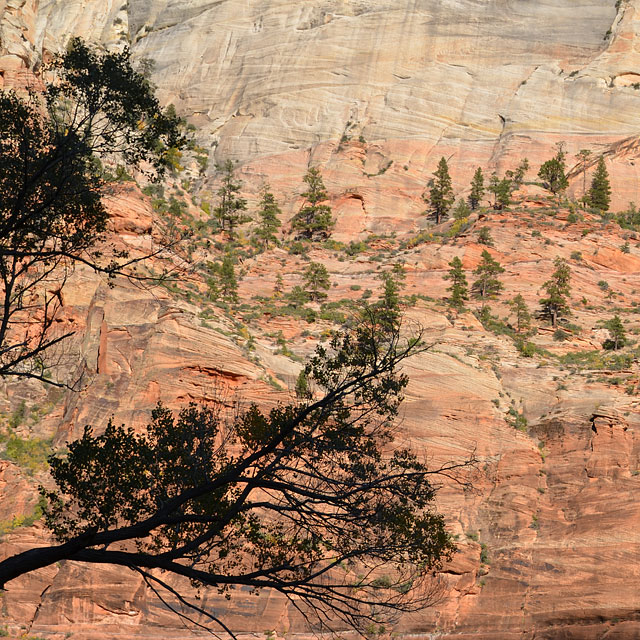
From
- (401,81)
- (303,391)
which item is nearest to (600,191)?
(401,81)

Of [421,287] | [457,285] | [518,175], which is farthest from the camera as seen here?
[518,175]

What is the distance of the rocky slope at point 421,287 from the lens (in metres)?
38.0

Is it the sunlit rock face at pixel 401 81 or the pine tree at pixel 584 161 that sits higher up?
the sunlit rock face at pixel 401 81

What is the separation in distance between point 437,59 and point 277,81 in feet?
51.1

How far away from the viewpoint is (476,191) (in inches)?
3081

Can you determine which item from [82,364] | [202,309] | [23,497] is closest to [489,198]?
[202,309]

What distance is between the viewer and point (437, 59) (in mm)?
95312

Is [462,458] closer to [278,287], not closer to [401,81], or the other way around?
[278,287]

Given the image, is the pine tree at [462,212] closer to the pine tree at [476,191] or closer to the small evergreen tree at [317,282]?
the pine tree at [476,191]

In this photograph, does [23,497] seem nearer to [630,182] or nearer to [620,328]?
[620,328]

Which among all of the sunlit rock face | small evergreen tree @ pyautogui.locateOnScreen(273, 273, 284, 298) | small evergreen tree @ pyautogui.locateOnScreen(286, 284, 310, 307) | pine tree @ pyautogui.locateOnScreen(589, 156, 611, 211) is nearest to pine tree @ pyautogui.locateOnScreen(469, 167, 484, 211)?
the sunlit rock face

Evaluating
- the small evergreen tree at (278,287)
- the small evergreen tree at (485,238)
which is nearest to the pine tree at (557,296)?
the small evergreen tree at (485,238)

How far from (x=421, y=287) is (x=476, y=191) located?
17475mm

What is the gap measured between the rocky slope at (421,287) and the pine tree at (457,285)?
95 cm
